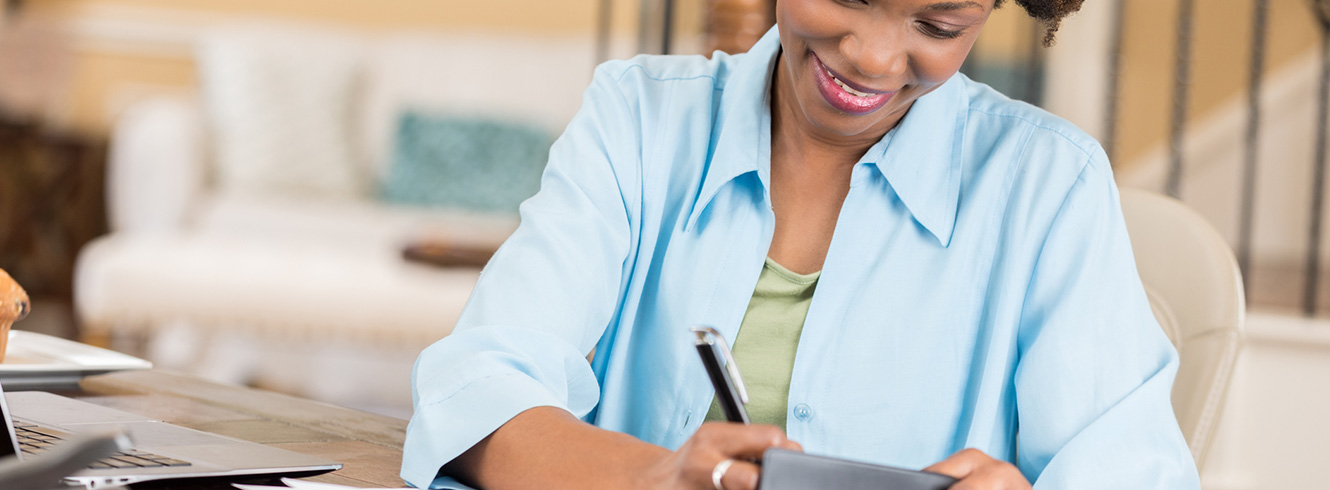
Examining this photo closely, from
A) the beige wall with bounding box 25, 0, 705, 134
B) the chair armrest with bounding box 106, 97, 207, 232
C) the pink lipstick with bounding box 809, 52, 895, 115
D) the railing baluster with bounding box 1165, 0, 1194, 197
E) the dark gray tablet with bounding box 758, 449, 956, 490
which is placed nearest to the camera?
the dark gray tablet with bounding box 758, 449, 956, 490

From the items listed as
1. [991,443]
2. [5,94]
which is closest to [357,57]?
[5,94]

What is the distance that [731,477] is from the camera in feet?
1.87

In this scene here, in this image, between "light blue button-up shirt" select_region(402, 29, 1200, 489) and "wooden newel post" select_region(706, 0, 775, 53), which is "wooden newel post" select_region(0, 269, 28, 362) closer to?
"light blue button-up shirt" select_region(402, 29, 1200, 489)

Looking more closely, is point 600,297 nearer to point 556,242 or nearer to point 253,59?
point 556,242

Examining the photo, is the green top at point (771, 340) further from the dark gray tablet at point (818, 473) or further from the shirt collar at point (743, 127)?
the dark gray tablet at point (818, 473)

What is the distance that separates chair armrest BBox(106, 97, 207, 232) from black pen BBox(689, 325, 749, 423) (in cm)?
294

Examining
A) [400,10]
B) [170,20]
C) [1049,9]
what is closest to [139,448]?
[1049,9]

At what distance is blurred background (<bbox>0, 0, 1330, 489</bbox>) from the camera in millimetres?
2852

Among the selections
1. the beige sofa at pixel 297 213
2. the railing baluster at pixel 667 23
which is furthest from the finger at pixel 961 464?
the beige sofa at pixel 297 213

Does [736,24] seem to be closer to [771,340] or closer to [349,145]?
[771,340]

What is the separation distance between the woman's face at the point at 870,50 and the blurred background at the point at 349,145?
1.75 meters

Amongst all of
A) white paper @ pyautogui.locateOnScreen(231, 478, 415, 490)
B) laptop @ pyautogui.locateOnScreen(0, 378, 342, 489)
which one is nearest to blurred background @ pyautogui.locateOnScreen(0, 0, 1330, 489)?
laptop @ pyautogui.locateOnScreen(0, 378, 342, 489)

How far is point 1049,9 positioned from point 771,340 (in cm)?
36

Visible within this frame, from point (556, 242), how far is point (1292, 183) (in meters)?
3.51
